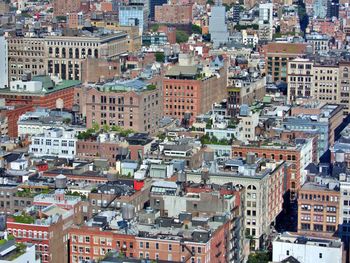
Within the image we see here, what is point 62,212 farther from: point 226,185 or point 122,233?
point 226,185

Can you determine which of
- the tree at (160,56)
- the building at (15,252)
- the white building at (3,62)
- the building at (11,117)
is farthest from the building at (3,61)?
the building at (15,252)

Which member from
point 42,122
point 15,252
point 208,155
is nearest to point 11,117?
point 42,122

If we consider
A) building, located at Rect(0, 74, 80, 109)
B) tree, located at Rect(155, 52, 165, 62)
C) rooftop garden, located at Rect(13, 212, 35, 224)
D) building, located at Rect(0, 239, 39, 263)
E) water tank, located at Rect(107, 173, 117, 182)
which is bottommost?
building, located at Rect(0, 239, 39, 263)

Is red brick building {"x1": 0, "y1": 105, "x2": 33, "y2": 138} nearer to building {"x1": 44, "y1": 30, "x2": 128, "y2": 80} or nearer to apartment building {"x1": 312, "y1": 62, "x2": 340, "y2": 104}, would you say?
building {"x1": 44, "y1": 30, "x2": 128, "y2": 80}

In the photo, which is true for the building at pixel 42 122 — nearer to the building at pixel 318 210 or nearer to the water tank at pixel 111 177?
the water tank at pixel 111 177

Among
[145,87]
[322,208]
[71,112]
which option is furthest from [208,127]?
[322,208]

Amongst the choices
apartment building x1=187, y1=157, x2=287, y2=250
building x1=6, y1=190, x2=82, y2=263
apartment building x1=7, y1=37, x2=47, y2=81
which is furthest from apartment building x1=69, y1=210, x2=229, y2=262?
apartment building x1=7, y1=37, x2=47, y2=81
